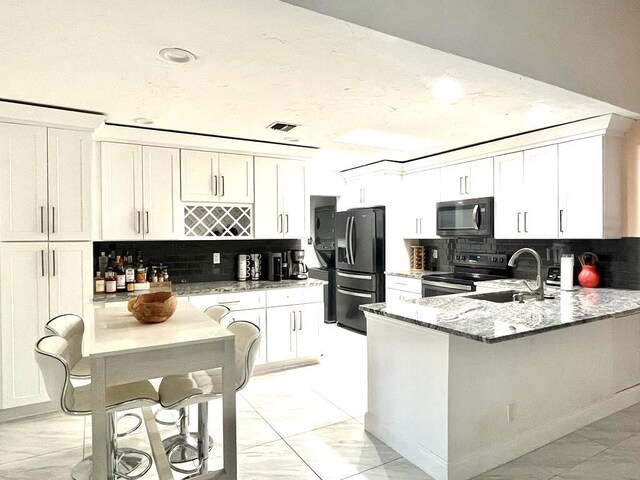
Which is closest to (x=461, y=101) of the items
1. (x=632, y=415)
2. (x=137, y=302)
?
(x=137, y=302)

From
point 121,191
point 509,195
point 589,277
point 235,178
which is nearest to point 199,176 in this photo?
point 235,178

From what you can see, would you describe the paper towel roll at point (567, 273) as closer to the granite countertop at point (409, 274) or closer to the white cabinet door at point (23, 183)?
the granite countertop at point (409, 274)

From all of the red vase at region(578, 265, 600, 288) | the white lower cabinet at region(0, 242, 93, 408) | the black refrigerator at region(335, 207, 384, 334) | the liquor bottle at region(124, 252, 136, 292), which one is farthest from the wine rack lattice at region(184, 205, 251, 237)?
the red vase at region(578, 265, 600, 288)

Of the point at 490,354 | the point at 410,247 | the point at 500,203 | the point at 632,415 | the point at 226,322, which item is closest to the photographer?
the point at 490,354

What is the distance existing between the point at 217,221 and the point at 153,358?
2.63 m

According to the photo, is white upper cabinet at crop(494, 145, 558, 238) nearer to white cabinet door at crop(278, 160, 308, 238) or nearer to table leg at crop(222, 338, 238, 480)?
white cabinet door at crop(278, 160, 308, 238)

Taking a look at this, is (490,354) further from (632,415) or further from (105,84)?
(105,84)

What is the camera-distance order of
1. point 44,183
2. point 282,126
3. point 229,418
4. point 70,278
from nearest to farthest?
point 229,418
point 44,183
point 70,278
point 282,126

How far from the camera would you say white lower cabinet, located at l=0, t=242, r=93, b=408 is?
3.09 m

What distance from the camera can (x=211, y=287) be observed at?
4.07 meters

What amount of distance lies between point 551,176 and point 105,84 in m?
3.73

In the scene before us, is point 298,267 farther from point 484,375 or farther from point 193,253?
point 484,375

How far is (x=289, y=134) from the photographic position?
152 inches

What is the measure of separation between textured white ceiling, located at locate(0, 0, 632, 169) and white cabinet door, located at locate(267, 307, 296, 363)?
1.84m
